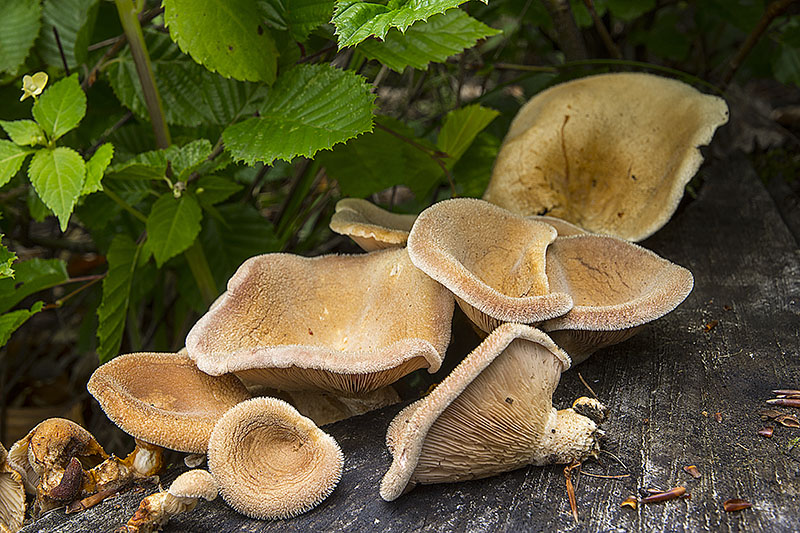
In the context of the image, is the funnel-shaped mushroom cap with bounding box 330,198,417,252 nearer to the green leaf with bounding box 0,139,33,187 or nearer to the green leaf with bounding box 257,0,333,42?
the green leaf with bounding box 257,0,333,42

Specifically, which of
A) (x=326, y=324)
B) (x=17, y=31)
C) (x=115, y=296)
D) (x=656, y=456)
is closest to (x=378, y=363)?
(x=326, y=324)

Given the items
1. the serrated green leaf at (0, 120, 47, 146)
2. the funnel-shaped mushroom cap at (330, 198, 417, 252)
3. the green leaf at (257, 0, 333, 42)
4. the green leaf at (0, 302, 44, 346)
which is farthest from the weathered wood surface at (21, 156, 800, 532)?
the green leaf at (257, 0, 333, 42)

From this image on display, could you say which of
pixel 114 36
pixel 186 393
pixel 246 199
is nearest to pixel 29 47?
pixel 114 36

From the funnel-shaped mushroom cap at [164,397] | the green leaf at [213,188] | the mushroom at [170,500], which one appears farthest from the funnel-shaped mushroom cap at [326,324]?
the green leaf at [213,188]

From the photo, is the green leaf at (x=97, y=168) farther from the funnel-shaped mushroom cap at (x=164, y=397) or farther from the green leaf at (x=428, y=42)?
the green leaf at (x=428, y=42)

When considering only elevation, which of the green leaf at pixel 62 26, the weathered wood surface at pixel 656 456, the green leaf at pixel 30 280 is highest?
the green leaf at pixel 62 26

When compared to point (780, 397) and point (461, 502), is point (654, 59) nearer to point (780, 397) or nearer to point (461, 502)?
point (780, 397)
